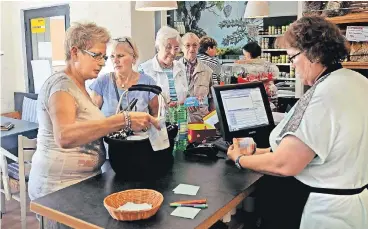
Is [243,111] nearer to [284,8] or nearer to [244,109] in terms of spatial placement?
[244,109]

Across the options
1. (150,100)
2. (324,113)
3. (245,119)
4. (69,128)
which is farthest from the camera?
(150,100)

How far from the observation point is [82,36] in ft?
5.54

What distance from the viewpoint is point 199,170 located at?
1765mm

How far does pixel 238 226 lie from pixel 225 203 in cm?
76

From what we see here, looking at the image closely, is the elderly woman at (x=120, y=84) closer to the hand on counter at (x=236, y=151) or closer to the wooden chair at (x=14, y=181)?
the wooden chair at (x=14, y=181)

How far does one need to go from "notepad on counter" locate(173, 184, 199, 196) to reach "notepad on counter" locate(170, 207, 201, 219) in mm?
143

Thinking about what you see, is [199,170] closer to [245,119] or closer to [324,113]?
[245,119]

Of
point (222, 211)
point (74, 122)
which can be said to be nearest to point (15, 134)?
point (74, 122)

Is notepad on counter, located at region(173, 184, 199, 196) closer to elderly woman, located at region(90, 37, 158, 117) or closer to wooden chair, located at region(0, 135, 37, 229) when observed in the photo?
elderly woman, located at region(90, 37, 158, 117)

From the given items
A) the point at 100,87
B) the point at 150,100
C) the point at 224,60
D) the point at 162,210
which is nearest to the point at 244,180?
the point at 162,210

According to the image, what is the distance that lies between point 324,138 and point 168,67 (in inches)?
82.9

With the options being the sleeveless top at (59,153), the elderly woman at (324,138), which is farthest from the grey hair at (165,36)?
the elderly woman at (324,138)

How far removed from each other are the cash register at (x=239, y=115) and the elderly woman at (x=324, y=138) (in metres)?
0.52

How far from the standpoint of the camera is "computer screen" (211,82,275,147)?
199 centimetres
